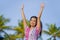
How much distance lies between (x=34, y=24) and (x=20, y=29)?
3111 cm

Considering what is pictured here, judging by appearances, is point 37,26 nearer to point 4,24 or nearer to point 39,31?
point 39,31

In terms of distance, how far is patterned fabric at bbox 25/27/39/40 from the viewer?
4742 millimetres

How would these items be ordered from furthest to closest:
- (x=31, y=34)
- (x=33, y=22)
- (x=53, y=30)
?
(x=53, y=30) → (x=33, y=22) → (x=31, y=34)

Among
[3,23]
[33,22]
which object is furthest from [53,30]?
[33,22]

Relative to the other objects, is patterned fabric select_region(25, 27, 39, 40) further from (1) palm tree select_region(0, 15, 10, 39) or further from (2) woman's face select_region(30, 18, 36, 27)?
(1) palm tree select_region(0, 15, 10, 39)

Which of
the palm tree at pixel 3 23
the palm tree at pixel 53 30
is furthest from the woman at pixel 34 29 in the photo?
the palm tree at pixel 53 30

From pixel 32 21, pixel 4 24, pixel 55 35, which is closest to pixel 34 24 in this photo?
pixel 32 21

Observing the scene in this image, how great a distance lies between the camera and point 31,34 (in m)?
4.78

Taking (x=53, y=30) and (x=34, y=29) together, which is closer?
(x=34, y=29)

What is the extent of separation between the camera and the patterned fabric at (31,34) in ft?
15.6

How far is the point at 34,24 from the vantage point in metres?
4.90

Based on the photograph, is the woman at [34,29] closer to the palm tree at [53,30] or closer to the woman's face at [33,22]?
the woman's face at [33,22]

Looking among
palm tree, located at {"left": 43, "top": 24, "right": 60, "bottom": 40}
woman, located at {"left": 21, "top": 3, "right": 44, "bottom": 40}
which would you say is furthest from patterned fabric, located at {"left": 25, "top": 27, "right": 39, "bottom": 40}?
palm tree, located at {"left": 43, "top": 24, "right": 60, "bottom": 40}

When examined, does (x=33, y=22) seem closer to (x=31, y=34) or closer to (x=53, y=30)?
(x=31, y=34)
